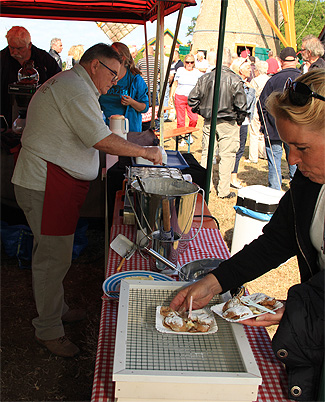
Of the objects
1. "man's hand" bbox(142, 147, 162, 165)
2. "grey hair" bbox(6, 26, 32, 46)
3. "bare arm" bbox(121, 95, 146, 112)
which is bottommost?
"man's hand" bbox(142, 147, 162, 165)

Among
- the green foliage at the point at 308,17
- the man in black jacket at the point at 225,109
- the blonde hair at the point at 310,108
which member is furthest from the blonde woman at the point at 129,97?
the green foliage at the point at 308,17

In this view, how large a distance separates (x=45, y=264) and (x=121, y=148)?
75 centimetres

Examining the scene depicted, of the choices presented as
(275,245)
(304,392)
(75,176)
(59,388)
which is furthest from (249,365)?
(59,388)

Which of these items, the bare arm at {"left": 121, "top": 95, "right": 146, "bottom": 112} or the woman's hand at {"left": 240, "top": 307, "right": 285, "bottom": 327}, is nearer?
the woman's hand at {"left": 240, "top": 307, "right": 285, "bottom": 327}

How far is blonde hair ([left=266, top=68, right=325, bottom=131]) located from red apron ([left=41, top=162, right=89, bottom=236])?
1.26m

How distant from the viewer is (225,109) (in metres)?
5.01

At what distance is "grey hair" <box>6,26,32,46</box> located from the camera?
361 centimetres

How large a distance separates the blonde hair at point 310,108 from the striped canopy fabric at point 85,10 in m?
3.14

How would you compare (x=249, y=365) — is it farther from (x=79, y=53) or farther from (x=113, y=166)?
(x=79, y=53)

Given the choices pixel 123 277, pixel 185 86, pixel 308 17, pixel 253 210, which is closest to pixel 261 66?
pixel 185 86

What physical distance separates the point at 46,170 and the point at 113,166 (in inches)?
34.1

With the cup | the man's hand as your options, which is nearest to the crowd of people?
the man's hand

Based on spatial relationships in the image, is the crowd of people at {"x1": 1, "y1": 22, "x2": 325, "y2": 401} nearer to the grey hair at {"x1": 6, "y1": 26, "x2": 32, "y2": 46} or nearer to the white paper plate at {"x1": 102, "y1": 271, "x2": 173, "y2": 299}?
the grey hair at {"x1": 6, "y1": 26, "x2": 32, "y2": 46}

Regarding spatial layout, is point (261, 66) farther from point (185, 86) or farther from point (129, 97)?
point (129, 97)
